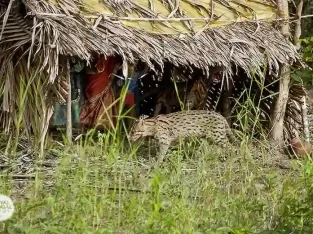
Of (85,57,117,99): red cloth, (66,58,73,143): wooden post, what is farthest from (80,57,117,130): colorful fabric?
(66,58,73,143): wooden post

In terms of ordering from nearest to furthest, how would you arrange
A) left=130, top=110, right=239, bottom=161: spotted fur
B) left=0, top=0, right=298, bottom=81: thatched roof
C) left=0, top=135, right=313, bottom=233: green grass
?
left=0, top=135, right=313, bottom=233: green grass, left=0, top=0, right=298, bottom=81: thatched roof, left=130, top=110, right=239, bottom=161: spotted fur

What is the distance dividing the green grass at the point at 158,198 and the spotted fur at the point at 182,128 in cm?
132

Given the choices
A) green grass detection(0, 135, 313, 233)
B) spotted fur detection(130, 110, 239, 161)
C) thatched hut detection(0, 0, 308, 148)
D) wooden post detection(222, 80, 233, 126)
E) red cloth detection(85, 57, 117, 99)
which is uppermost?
thatched hut detection(0, 0, 308, 148)

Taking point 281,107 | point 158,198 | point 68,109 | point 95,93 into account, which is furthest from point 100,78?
point 158,198

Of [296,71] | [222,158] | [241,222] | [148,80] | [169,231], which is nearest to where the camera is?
[169,231]

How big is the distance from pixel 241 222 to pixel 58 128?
3.32 meters

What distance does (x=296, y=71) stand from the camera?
9.55 metres

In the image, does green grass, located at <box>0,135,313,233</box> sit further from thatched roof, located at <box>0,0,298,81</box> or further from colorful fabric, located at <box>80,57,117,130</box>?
colorful fabric, located at <box>80,57,117,130</box>

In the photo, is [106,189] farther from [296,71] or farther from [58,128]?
[296,71]

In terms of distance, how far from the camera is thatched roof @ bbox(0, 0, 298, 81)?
25.1 feet

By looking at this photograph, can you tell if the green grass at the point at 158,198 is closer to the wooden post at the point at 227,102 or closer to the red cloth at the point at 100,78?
the red cloth at the point at 100,78

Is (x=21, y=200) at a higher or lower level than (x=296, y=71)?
lower

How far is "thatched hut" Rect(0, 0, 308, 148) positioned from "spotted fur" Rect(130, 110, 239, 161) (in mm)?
523

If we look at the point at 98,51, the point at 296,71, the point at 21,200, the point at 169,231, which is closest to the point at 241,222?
the point at 169,231
